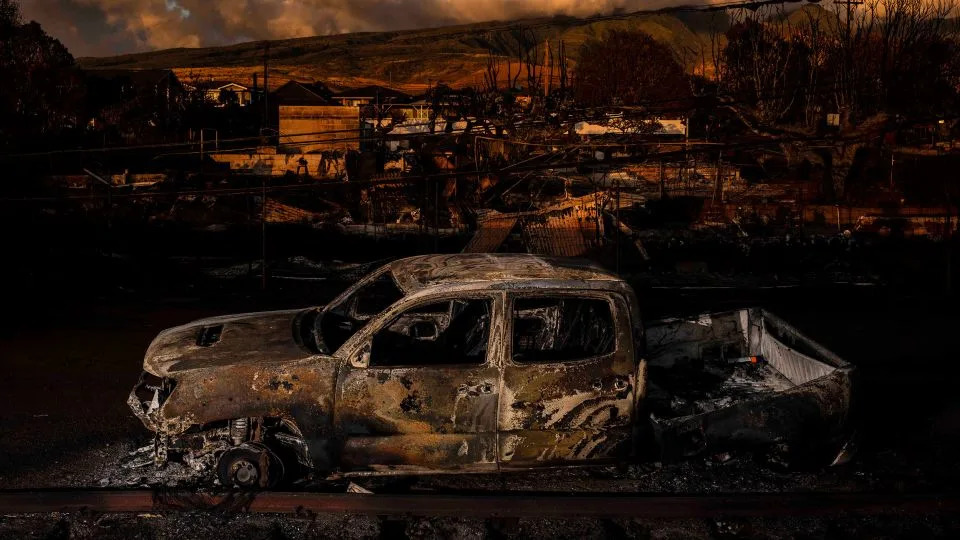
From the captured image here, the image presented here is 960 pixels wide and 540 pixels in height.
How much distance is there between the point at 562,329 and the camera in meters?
6.81

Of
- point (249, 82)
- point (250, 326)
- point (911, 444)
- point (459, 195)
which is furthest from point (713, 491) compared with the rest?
point (249, 82)

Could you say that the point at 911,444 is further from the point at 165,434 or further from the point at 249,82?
the point at 249,82

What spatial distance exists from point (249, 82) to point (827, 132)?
82.8 metres

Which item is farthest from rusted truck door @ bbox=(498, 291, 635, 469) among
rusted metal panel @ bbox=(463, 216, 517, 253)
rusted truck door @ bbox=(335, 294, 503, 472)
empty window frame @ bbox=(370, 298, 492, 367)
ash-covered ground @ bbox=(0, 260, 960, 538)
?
rusted metal panel @ bbox=(463, 216, 517, 253)

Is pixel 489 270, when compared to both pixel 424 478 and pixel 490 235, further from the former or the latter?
pixel 490 235

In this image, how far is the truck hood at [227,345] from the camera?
18.5 feet

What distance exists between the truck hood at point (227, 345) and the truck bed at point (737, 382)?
2587mm

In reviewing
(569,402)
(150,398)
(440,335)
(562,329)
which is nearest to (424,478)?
(440,335)

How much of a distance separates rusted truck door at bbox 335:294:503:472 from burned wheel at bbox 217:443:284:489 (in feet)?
1.56

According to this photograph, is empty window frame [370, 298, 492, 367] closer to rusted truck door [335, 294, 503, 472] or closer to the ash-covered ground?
rusted truck door [335, 294, 503, 472]

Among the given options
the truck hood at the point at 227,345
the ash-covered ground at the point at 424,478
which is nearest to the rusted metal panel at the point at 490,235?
the ash-covered ground at the point at 424,478

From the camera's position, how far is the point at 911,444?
720 centimetres

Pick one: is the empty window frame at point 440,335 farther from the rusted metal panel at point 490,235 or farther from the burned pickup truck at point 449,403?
the rusted metal panel at point 490,235

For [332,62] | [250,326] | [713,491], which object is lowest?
[713,491]
